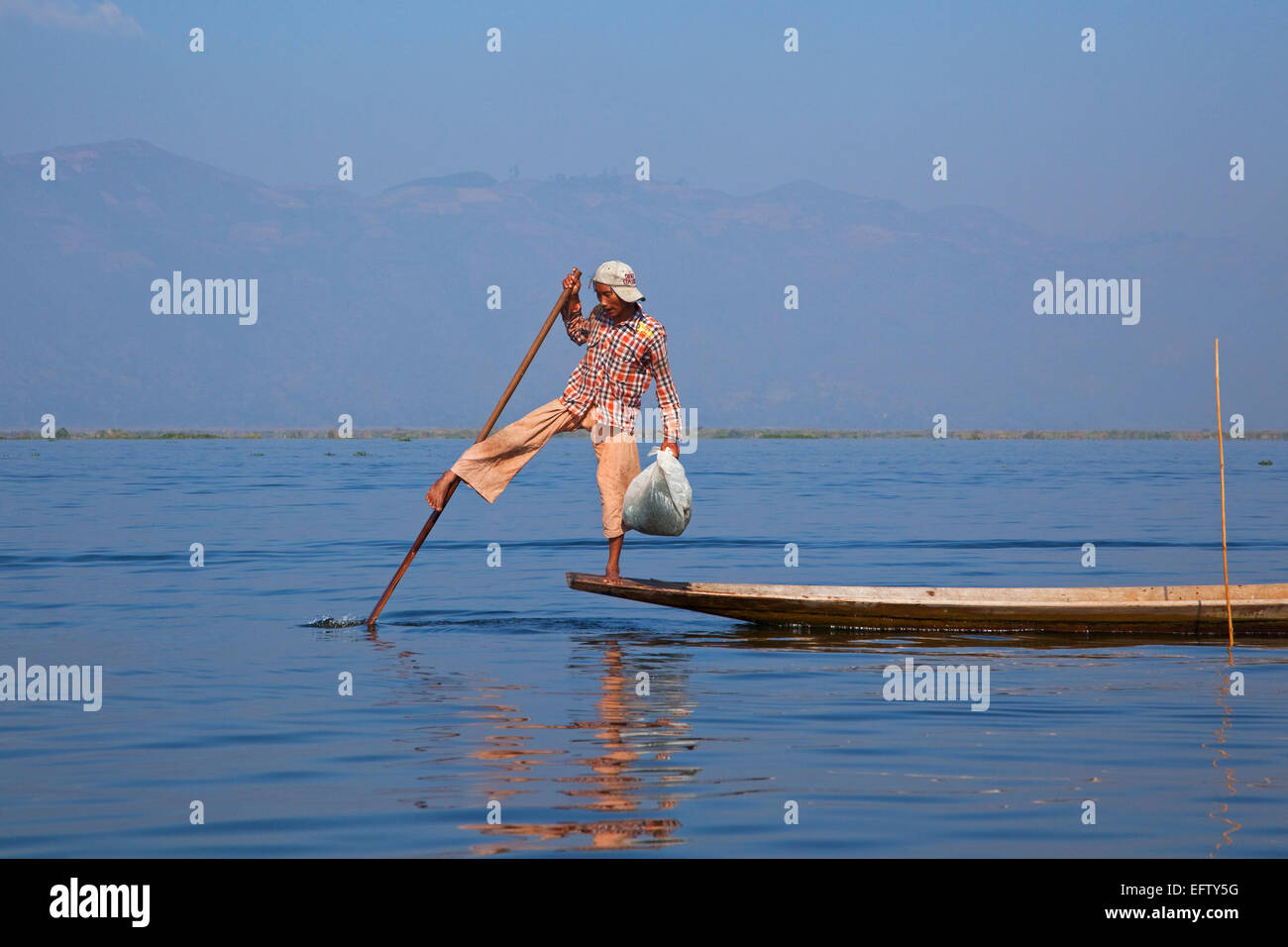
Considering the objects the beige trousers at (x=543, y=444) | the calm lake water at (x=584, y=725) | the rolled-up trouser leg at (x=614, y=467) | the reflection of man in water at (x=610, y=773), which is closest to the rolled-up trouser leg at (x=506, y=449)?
the beige trousers at (x=543, y=444)

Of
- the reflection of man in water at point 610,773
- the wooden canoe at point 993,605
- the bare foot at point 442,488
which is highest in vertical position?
the bare foot at point 442,488

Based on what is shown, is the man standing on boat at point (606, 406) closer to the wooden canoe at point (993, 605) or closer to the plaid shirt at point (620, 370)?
the plaid shirt at point (620, 370)

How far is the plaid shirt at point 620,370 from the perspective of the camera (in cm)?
1085

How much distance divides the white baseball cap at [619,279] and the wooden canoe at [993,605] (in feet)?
6.89

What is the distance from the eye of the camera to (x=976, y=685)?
9297 millimetres

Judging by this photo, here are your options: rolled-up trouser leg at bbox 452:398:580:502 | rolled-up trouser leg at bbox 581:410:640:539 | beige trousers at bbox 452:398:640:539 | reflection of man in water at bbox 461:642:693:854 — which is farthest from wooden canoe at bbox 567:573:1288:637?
reflection of man in water at bbox 461:642:693:854

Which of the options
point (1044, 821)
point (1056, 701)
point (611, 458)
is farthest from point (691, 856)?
point (611, 458)

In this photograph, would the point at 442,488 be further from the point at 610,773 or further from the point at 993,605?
the point at 610,773

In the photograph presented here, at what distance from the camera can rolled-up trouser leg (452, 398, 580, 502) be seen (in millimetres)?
11141

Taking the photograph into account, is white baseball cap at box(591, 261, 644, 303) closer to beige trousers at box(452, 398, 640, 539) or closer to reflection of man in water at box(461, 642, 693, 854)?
beige trousers at box(452, 398, 640, 539)

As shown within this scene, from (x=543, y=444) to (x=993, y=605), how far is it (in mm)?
3596

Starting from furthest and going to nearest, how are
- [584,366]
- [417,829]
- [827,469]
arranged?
1. [827,469]
2. [584,366]
3. [417,829]
